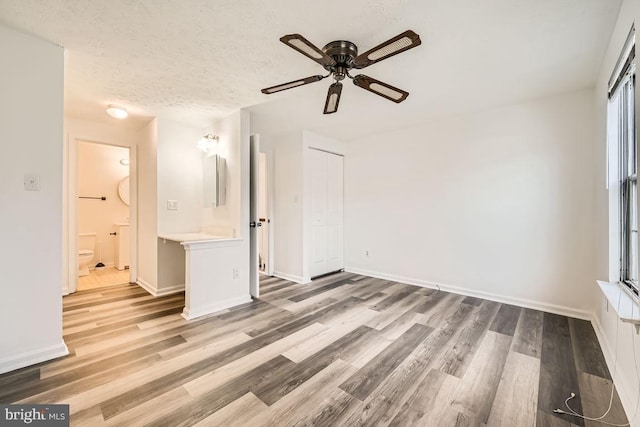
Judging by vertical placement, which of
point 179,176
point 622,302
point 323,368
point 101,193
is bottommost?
point 323,368

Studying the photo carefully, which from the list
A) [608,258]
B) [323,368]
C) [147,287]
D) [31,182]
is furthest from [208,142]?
[608,258]

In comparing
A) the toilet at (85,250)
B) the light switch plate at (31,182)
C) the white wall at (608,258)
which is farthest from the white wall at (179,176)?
the white wall at (608,258)

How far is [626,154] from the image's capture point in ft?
6.35

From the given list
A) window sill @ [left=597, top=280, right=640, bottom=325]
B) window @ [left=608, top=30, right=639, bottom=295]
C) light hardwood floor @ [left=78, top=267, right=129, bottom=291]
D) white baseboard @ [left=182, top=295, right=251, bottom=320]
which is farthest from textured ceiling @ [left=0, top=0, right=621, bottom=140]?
light hardwood floor @ [left=78, top=267, right=129, bottom=291]

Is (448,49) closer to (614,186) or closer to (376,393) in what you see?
(614,186)

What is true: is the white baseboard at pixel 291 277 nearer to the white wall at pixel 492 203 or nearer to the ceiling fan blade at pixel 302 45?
the white wall at pixel 492 203

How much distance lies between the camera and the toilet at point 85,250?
14.6 ft

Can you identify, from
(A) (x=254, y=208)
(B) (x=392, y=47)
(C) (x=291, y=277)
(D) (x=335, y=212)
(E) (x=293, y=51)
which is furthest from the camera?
(D) (x=335, y=212)

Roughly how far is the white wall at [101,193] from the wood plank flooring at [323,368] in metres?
2.68

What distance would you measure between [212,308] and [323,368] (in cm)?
162

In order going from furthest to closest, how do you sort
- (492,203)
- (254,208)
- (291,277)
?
1. (291,277)
2. (254,208)
3. (492,203)

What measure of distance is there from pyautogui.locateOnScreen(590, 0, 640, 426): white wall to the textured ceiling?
0.13 m

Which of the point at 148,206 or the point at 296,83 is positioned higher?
the point at 296,83

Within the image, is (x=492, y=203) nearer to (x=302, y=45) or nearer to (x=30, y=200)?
(x=302, y=45)
